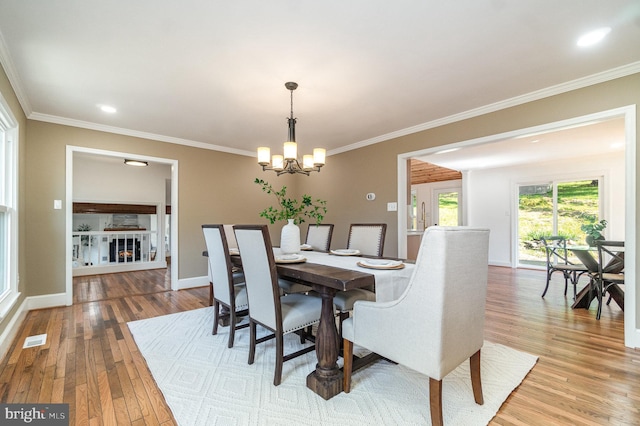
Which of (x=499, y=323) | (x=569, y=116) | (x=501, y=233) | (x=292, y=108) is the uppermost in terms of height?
(x=292, y=108)

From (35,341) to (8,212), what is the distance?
1.25 m

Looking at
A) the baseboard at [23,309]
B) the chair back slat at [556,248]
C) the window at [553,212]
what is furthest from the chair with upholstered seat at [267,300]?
the window at [553,212]

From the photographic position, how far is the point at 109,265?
5.91 m

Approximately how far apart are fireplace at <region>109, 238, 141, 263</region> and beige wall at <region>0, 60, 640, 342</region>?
104 inches

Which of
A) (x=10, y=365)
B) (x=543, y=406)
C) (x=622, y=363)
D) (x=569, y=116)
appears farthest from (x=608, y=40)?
(x=10, y=365)

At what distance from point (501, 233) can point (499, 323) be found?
4.39 metres

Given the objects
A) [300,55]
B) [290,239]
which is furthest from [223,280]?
[300,55]

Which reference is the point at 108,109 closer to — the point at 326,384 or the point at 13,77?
the point at 13,77

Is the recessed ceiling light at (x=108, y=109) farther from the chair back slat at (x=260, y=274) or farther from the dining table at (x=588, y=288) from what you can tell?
the dining table at (x=588, y=288)

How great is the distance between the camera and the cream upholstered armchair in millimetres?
1320

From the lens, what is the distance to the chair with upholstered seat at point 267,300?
182 centimetres

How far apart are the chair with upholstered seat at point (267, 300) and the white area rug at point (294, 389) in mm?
174

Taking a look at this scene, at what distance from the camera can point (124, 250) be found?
6.21 metres

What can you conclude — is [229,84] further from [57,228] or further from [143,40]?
[57,228]
